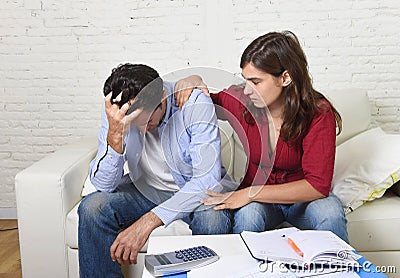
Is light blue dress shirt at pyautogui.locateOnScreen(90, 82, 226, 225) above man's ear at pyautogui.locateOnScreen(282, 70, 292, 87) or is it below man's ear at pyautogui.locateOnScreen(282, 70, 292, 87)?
below

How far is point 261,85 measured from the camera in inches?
75.2

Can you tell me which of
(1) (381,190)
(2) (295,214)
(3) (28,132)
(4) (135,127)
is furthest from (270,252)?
(3) (28,132)

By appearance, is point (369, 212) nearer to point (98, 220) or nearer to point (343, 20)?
point (98, 220)

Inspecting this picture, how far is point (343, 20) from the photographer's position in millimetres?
2904

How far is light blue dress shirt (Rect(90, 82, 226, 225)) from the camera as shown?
187 cm

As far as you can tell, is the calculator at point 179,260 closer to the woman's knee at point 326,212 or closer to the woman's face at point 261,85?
the woman's knee at point 326,212

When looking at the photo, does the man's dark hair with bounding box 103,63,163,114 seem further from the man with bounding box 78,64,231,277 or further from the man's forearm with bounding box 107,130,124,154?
the man's forearm with bounding box 107,130,124,154

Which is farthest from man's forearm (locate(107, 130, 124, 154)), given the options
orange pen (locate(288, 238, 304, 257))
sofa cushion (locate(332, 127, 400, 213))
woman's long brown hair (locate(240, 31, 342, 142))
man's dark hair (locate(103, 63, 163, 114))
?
sofa cushion (locate(332, 127, 400, 213))

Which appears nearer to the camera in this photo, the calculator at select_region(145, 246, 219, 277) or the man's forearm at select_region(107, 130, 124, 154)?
the calculator at select_region(145, 246, 219, 277)

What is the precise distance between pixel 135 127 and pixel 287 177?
1.77 ft

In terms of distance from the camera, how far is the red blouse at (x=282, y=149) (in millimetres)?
1916

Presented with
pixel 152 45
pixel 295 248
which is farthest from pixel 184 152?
pixel 152 45

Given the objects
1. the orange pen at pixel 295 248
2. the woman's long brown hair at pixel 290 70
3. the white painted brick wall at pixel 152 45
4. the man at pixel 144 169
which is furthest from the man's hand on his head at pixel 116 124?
the white painted brick wall at pixel 152 45

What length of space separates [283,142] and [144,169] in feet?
1.56
